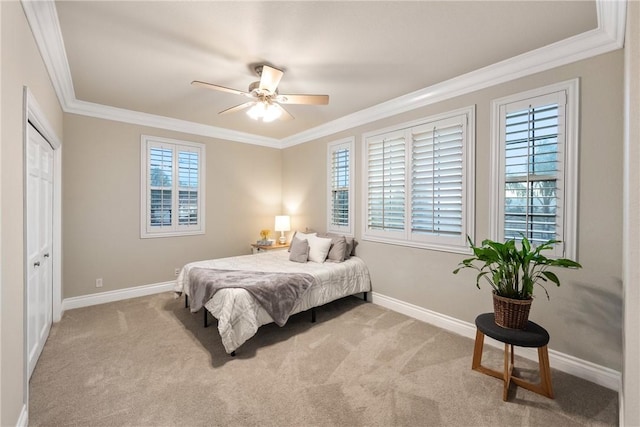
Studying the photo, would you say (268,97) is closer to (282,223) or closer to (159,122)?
(159,122)

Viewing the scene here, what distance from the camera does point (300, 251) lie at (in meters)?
4.03

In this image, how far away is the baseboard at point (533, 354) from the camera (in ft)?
7.11

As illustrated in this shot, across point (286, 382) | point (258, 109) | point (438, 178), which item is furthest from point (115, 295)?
point (438, 178)

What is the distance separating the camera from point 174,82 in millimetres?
3043

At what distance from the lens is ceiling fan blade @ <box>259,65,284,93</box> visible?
2361 millimetres

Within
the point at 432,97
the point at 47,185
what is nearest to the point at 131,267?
the point at 47,185

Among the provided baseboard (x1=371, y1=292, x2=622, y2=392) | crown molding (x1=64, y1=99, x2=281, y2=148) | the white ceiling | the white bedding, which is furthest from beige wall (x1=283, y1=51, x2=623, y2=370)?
crown molding (x1=64, y1=99, x2=281, y2=148)

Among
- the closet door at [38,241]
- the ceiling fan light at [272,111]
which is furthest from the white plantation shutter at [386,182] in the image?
the closet door at [38,241]

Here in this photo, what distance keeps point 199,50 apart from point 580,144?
3.20m

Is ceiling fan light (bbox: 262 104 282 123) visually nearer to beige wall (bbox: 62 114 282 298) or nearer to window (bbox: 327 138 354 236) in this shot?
window (bbox: 327 138 354 236)

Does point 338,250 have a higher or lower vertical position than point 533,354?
higher

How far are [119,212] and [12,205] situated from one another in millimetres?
2723

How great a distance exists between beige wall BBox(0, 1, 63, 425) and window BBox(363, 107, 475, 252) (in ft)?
10.9

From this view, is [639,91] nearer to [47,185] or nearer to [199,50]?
[199,50]
